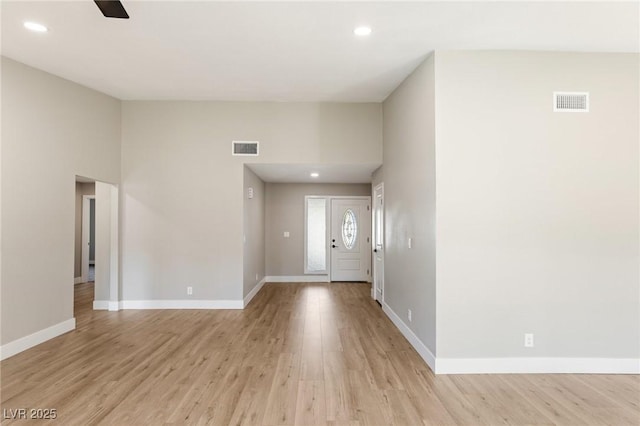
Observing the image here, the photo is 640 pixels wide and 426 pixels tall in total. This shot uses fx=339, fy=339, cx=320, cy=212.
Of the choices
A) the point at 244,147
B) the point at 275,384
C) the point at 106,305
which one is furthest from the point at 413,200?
the point at 106,305

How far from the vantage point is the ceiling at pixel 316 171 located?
18.5ft

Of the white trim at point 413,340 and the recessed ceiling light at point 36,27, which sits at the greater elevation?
the recessed ceiling light at point 36,27

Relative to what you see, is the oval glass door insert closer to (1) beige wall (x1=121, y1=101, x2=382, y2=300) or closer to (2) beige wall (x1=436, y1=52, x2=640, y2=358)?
(1) beige wall (x1=121, y1=101, x2=382, y2=300)

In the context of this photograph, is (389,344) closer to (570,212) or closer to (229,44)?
(570,212)

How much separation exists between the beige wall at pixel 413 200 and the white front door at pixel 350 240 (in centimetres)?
303

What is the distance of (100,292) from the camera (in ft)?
17.8

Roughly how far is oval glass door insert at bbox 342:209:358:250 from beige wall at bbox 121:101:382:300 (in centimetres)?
295

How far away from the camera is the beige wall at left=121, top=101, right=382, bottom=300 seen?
17.5 ft

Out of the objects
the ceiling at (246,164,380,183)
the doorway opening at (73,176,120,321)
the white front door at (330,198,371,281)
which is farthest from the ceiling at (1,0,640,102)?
the white front door at (330,198,371,281)

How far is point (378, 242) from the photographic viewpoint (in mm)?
5930

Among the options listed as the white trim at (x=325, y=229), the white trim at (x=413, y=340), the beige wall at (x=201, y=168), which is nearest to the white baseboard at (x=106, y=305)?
the beige wall at (x=201, y=168)

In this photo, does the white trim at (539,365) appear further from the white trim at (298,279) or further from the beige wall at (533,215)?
the white trim at (298,279)

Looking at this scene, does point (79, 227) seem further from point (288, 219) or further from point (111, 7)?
point (111, 7)

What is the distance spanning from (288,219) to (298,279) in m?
1.46
